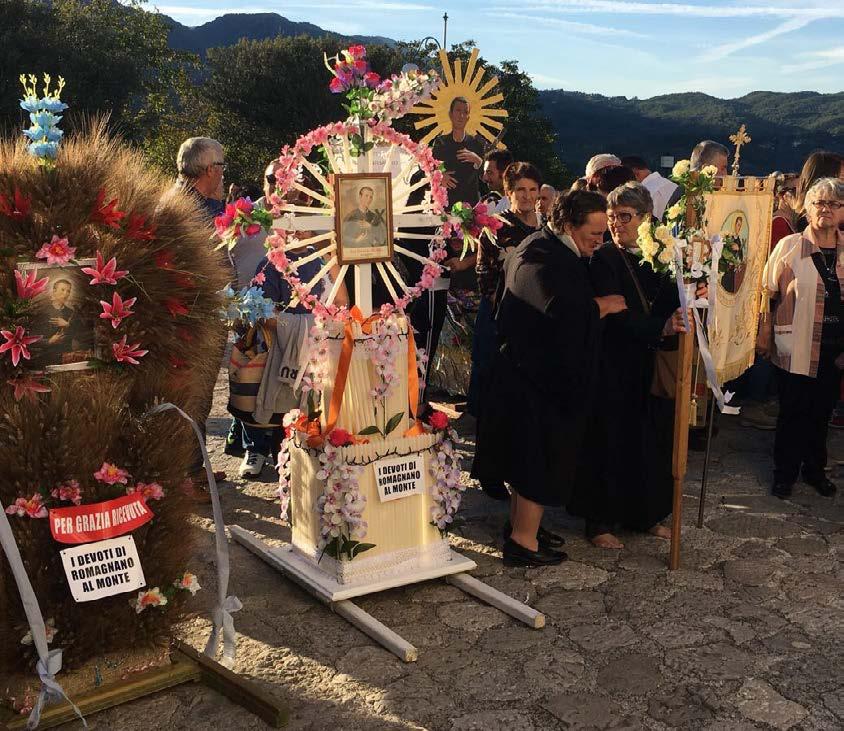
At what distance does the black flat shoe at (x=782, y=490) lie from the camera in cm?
586

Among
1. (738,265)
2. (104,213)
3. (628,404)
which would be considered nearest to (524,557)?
(628,404)

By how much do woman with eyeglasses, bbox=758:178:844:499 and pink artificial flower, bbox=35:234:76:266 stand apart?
14.3 feet

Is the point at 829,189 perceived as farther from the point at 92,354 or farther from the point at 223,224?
the point at 92,354

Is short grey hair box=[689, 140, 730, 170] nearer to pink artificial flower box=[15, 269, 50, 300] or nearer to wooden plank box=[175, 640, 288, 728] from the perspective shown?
wooden plank box=[175, 640, 288, 728]

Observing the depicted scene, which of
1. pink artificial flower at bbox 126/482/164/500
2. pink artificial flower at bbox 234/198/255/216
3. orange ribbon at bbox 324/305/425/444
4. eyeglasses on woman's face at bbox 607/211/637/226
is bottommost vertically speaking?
pink artificial flower at bbox 126/482/164/500

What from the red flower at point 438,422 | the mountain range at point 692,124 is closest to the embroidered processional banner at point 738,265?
the red flower at point 438,422

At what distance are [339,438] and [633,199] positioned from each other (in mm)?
1915

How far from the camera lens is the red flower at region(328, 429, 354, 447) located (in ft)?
13.7

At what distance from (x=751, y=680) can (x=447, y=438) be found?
5.41 feet

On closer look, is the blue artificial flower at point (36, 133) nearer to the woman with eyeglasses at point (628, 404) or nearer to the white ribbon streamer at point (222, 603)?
the white ribbon streamer at point (222, 603)

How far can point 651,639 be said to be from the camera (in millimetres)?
4004

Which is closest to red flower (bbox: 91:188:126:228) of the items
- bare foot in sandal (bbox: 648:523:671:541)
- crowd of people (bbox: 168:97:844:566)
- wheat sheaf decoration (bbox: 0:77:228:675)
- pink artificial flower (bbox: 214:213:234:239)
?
wheat sheaf decoration (bbox: 0:77:228:675)

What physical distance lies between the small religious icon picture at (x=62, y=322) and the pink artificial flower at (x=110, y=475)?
325 millimetres

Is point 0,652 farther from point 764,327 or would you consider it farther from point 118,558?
point 764,327
